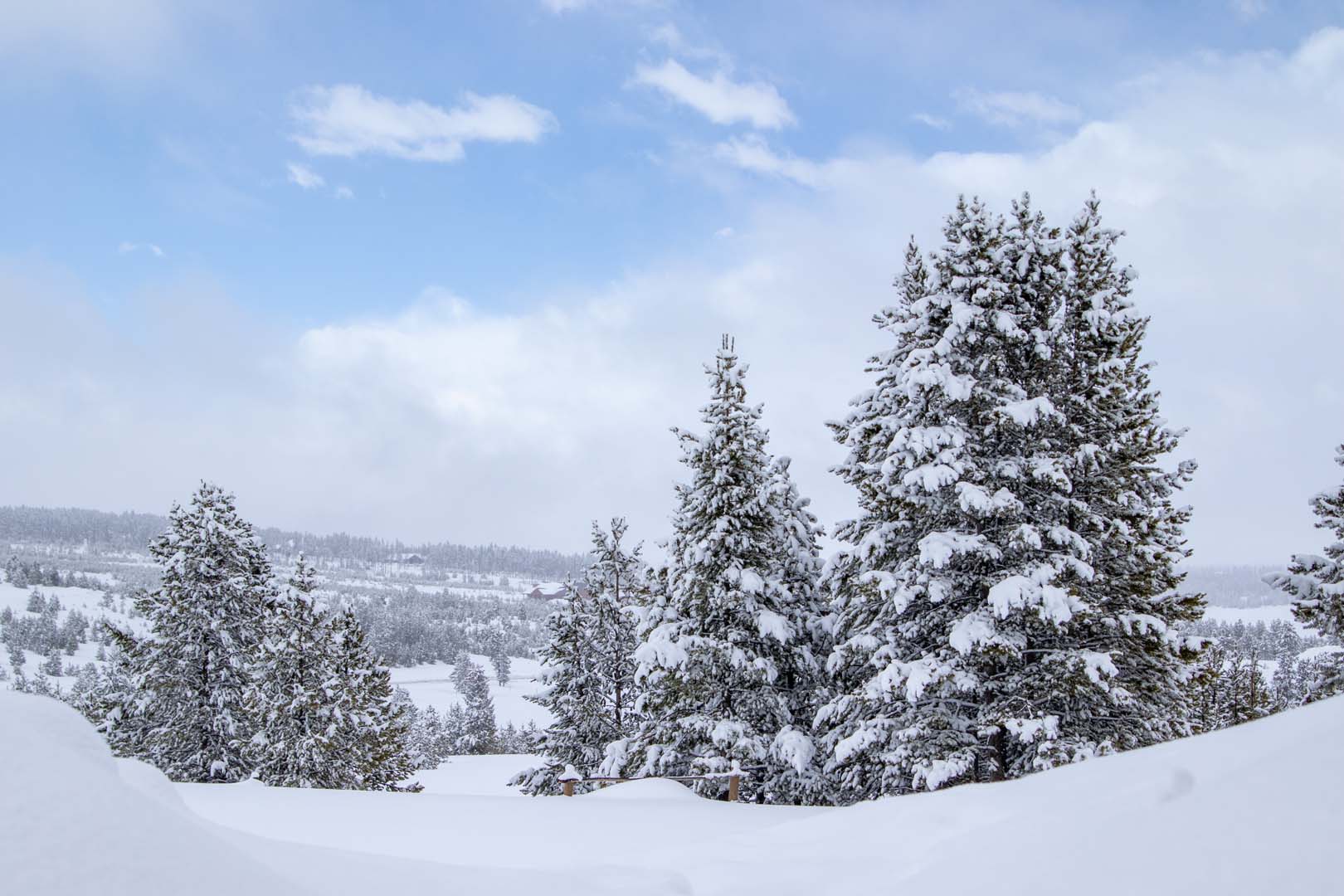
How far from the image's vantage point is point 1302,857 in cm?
337

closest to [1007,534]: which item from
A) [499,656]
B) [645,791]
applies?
Result: [645,791]

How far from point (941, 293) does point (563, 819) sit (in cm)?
1119

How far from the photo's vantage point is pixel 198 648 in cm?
2392

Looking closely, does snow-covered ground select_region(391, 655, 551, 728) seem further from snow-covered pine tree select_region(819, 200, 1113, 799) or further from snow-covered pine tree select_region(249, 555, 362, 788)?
snow-covered pine tree select_region(819, 200, 1113, 799)

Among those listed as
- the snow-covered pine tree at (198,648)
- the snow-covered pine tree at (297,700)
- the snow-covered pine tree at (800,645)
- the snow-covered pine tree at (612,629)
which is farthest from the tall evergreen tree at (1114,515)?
the snow-covered pine tree at (198,648)

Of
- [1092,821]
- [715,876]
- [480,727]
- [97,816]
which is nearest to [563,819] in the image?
[715,876]

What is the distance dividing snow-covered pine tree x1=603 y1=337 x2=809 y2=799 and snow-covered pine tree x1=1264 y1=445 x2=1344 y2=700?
32.3 feet

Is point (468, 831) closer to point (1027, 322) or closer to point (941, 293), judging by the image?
point (941, 293)

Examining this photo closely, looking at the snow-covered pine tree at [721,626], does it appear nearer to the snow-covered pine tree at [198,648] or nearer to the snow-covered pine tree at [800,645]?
the snow-covered pine tree at [800,645]

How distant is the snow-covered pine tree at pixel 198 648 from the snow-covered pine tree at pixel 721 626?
14423mm

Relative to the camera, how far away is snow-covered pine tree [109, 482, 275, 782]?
23.8 metres

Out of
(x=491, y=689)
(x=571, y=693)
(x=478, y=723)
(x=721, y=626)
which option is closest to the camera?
(x=721, y=626)

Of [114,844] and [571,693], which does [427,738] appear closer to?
[571,693]

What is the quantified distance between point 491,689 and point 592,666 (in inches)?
4489
